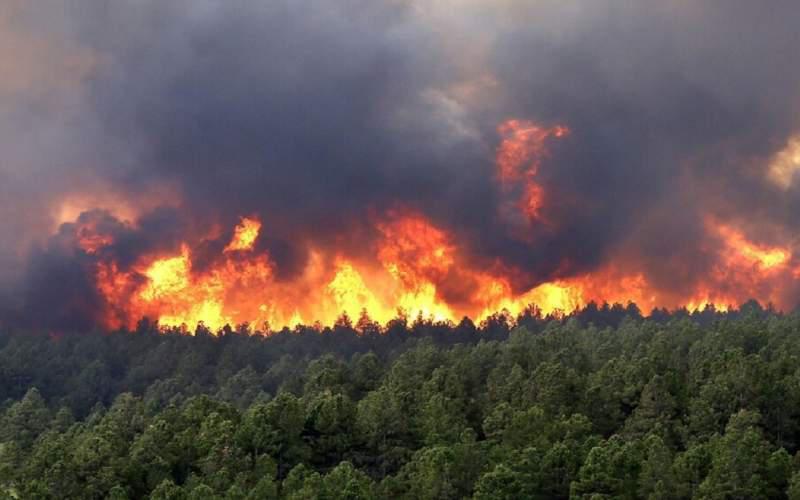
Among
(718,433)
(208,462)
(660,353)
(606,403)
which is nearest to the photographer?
(208,462)

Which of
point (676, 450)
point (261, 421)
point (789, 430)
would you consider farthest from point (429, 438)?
point (789, 430)

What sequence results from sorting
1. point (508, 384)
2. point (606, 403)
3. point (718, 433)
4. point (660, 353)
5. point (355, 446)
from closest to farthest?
1. point (718, 433)
2. point (355, 446)
3. point (606, 403)
4. point (508, 384)
5. point (660, 353)

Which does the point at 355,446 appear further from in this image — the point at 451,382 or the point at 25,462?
the point at 25,462

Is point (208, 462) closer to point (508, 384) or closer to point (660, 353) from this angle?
point (508, 384)

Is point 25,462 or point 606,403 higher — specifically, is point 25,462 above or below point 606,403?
below

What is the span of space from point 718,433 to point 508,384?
127 ft

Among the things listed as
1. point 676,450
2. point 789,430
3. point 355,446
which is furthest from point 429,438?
point 789,430

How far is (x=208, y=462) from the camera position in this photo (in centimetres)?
12075

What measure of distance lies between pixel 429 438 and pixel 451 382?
31416 mm

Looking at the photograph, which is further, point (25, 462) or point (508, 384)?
point (508, 384)

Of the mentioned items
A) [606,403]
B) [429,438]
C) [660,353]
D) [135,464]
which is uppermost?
[660,353]

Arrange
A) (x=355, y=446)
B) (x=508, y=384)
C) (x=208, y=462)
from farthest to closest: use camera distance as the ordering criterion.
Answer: (x=508, y=384) → (x=355, y=446) → (x=208, y=462)

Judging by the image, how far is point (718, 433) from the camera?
424 ft

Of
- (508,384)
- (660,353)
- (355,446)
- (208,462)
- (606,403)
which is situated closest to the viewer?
(208,462)
